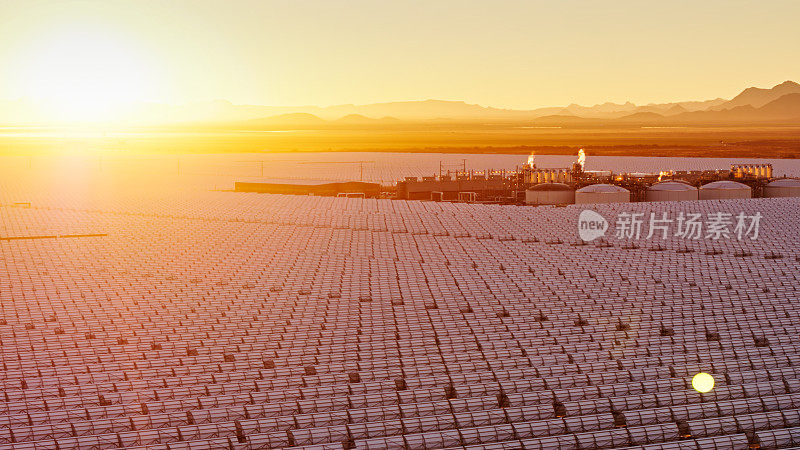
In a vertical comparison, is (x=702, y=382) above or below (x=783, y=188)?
below

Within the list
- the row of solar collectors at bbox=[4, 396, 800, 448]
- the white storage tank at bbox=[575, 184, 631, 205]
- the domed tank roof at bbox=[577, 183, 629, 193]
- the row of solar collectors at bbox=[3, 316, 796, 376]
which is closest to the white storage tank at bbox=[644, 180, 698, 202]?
the white storage tank at bbox=[575, 184, 631, 205]

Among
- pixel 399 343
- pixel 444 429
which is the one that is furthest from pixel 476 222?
pixel 444 429

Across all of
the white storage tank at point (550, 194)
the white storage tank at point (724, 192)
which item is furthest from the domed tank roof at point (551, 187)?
the white storage tank at point (724, 192)

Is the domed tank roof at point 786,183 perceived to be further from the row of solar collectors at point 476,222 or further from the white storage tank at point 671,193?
the row of solar collectors at point 476,222

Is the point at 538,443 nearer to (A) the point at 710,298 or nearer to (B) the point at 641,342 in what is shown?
(B) the point at 641,342

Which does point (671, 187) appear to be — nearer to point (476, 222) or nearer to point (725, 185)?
point (725, 185)

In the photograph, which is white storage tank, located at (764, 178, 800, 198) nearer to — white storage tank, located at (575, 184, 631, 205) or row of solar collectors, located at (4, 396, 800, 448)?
white storage tank, located at (575, 184, 631, 205)
